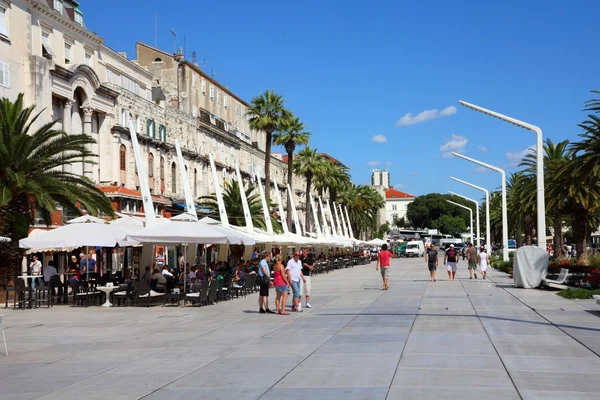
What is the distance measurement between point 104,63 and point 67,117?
850 centimetres

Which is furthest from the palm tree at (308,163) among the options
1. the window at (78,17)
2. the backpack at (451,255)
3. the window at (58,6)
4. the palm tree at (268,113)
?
the backpack at (451,255)

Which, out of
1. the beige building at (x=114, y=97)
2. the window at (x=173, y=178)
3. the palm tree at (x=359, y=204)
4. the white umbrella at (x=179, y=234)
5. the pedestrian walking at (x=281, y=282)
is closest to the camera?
the pedestrian walking at (x=281, y=282)

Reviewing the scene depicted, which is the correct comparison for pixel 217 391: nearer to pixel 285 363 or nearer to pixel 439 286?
pixel 285 363

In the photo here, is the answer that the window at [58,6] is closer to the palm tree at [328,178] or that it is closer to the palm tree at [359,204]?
the palm tree at [328,178]

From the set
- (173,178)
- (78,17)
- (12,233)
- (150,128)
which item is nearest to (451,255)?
(12,233)

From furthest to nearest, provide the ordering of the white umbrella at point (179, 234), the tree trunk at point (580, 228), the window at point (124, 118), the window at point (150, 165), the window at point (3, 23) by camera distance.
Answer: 1. the window at point (150, 165)
2. the window at point (124, 118)
3. the tree trunk at point (580, 228)
4. the window at point (3, 23)
5. the white umbrella at point (179, 234)

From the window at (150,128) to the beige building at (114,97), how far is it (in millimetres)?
69

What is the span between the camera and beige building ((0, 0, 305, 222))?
39125 mm

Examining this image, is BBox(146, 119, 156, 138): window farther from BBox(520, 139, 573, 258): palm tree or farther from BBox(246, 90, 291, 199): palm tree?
BBox(520, 139, 573, 258): palm tree

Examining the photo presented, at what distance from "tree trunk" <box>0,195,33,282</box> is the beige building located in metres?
12.6

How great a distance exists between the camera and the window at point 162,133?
2195 inches

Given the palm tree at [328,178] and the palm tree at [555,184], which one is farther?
the palm tree at [328,178]

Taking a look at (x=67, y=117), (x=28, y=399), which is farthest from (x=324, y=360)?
(x=67, y=117)

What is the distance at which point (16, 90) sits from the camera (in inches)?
1497
